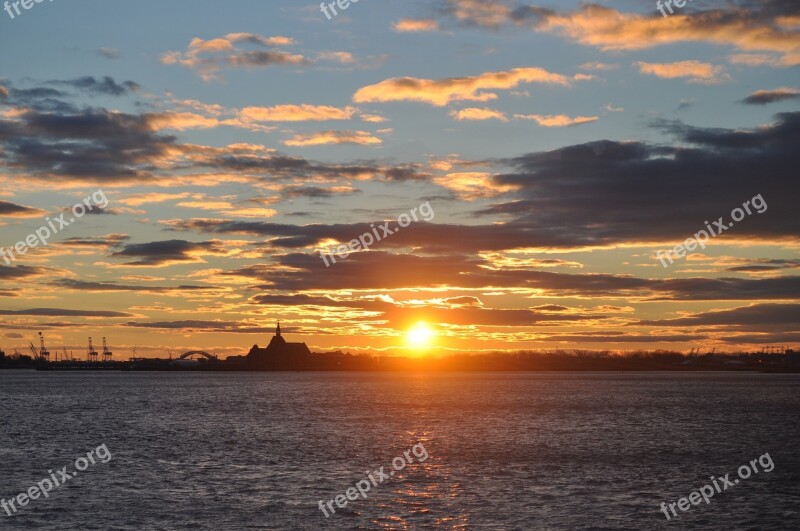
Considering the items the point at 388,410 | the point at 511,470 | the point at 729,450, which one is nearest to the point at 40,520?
the point at 511,470

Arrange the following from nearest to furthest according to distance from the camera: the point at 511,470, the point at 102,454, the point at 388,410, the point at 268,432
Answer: the point at 511,470, the point at 102,454, the point at 268,432, the point at 388,410

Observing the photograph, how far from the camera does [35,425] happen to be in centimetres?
11300

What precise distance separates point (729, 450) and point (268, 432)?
5262 centimetres

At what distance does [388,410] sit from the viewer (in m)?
154

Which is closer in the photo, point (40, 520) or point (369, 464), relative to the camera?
point (40, 520)

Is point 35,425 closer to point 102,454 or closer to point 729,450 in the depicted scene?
point 102,454

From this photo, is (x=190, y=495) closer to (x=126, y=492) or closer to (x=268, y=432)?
(x=126, y=492)

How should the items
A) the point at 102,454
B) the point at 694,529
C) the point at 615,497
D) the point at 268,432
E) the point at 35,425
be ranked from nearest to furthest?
the point at 694,529 → the point at 615,497 → the point at 102,454 → the point at 268,432 → the point at 35,425

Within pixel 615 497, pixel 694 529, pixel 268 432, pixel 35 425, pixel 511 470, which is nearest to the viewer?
pixel 694 529

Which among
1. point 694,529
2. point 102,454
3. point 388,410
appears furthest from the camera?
point 388,410

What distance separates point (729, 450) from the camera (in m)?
85.9

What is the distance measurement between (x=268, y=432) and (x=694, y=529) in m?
64.0

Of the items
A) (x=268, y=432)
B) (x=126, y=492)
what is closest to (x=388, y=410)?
(x=268, y=432)

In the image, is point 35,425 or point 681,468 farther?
point 35,425
